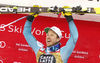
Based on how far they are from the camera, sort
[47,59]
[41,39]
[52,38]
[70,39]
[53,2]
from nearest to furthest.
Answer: [70,39], [52,38], [47,59], [53,2], [41,39]

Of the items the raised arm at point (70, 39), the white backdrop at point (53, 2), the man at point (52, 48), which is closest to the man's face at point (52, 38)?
the man at point (52, 48)

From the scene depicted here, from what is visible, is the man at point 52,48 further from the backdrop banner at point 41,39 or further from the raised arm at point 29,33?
the backdrop banner at point 41,39

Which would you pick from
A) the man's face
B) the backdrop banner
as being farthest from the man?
the backdrop banner

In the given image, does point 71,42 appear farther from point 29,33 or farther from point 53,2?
point 53,2

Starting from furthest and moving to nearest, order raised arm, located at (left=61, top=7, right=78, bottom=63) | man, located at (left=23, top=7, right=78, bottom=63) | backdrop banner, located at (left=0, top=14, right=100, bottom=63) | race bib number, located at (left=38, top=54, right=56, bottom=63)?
backdrop banner, located at (left=0, top=14, right=100, bottom=63), race bib number, located at (left=38, top=54, right=56, bottom=63), man, located at (left=23, top=7, right=78, bottom=63), raised arm, located at (left=61, top=7, right=78, bottom=63)

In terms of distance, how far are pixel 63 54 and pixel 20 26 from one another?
1.32m

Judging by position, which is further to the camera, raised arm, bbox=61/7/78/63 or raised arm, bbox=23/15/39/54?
raised arm, bbox=23/15/39/54

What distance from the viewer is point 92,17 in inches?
119

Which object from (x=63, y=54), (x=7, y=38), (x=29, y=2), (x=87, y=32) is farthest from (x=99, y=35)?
(x=7, y=38)

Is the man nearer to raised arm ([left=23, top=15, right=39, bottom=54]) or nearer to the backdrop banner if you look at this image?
raised arm ([left=23, top=15, right=39, bottom=54])

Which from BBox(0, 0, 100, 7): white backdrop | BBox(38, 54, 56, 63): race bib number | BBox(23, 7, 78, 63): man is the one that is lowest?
BBox(38, 54, 56, 63): race bib number

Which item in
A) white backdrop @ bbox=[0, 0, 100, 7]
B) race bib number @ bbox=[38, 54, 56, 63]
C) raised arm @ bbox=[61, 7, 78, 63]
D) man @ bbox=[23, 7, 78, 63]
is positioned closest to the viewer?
raised arm @ bbox=[61, 7, 78, 63]

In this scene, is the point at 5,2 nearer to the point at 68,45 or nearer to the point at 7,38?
the point at 7,38

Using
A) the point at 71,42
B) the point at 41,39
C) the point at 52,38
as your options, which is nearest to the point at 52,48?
the point at 52,38
